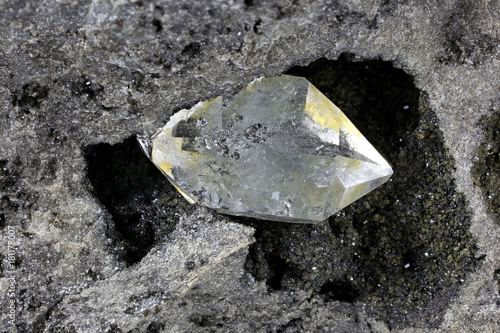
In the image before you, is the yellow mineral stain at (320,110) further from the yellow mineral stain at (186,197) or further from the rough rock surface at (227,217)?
the yellow mineral stain at (186,197)

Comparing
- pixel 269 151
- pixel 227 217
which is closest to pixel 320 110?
pixel 269 151

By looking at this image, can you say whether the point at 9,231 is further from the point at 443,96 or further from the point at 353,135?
the point at 443,96

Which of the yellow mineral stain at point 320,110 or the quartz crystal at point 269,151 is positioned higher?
the yellow mineral stain at point 320,110

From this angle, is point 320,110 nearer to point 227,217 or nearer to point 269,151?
point 269,151

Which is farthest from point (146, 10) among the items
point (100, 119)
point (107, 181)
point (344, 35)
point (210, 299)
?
point (210, 299)

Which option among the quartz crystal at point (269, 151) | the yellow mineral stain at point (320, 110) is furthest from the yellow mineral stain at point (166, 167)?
the yellow mineral stain at point (320, 110)
